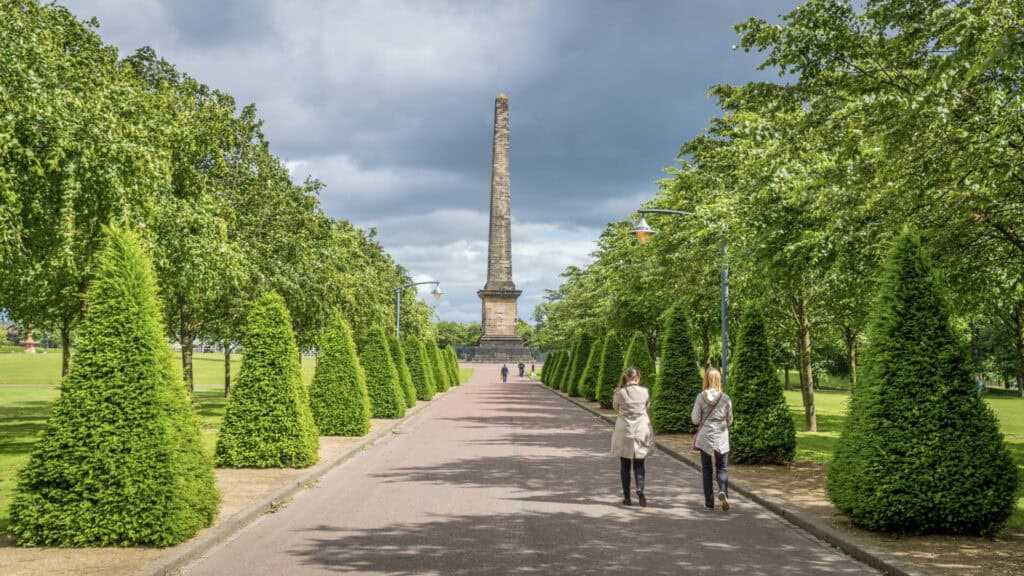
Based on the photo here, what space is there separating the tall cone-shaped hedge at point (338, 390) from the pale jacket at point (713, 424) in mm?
10436

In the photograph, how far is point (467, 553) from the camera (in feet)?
24.2

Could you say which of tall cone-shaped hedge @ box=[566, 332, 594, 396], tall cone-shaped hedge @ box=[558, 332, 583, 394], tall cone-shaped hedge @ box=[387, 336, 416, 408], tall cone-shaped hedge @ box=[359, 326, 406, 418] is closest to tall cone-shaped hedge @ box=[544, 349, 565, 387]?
tall cone-shaped hedge @ box=[558, 332, 583, 394]

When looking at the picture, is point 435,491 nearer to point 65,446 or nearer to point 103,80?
point 65,446

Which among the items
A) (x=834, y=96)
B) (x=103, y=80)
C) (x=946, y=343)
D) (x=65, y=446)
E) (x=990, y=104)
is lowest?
(x=65, y=446)

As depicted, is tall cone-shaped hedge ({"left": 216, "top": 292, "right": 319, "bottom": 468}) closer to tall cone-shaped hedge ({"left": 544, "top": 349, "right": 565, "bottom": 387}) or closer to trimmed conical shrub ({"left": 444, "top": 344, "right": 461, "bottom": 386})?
tall cone-shaped hedge ({"left": 544, "top": 349, "right": 565, "bottom": 387})

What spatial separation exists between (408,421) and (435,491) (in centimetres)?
1292

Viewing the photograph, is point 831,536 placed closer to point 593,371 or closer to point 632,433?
point 632,433

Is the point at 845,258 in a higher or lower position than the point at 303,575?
higher

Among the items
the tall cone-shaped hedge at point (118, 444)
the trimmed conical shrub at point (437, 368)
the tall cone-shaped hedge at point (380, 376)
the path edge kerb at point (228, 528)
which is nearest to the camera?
the path edge kerb at point (228, 528)

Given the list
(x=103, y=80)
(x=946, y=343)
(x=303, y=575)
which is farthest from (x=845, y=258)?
(x=103, y=80)

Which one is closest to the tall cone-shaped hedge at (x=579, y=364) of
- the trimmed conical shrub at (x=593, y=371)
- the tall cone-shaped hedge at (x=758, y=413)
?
the trimmed conical shrub at (x=593, y=371)

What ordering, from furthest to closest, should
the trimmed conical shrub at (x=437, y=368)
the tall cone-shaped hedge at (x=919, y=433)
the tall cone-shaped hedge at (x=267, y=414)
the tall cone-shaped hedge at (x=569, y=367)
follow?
the trimmed conical shrub at (x=437, y=368)
the tall cone-shaped hedge at (x=569, y=367)
the tall cone-shaped hedge at (x=267, y=414)
the tall cone-shaped hedge at (x=919, y=433)

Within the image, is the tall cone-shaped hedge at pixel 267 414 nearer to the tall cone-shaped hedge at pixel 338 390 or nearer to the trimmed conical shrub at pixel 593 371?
the tall cone-shaped hedge at pixel 338 390

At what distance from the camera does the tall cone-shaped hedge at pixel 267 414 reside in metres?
12.9
